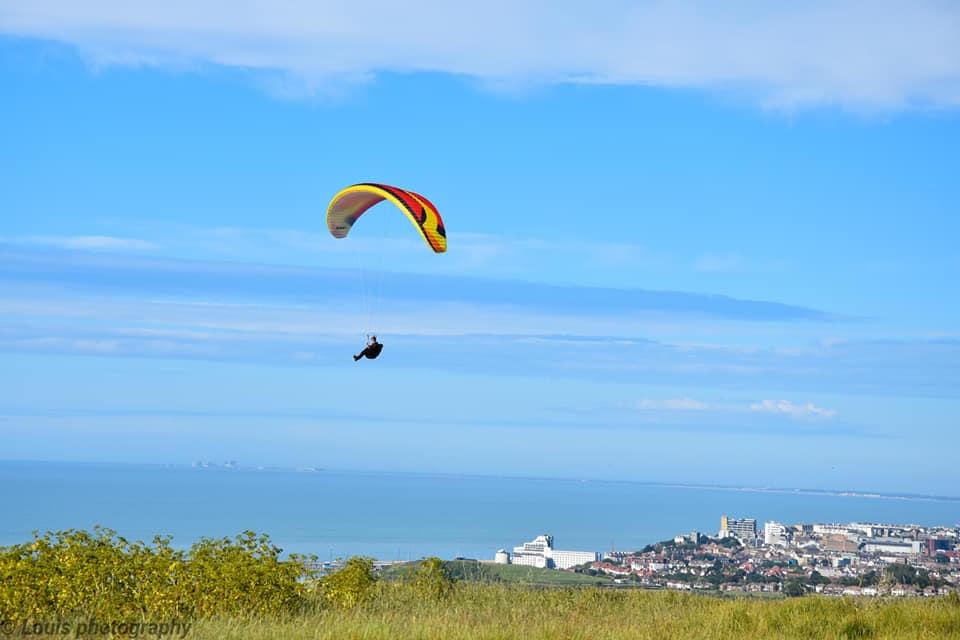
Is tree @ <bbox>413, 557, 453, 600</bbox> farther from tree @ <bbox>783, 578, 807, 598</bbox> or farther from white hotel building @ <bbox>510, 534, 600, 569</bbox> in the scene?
white hotel building @ <bbox>510, 534, 600, 569</bbox>

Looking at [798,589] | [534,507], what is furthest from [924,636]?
[534,507]

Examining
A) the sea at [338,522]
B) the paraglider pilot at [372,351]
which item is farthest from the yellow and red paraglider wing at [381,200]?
the sea at [338,522]

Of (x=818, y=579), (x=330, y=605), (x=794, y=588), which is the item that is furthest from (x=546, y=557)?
(x=330, y=605)

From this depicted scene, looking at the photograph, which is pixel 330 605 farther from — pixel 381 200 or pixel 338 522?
pixel 338 522

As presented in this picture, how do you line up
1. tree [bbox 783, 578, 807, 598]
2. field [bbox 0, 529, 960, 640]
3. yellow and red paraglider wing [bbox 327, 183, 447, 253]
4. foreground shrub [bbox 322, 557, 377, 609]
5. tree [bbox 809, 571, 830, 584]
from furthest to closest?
tree [bbox 809, 571, 830, 584], tree [bbox 783, 578, 807, 598], yellow and red paraglider wing [bbox 327, 183, 447, 253], foreground shrub [bbox 322, 557, 377, 609], field [bbox 0, 529, 960, 640]

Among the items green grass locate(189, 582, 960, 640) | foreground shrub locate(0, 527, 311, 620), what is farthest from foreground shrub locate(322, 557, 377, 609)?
foreground shrub locate(0, 527, 311, 620)

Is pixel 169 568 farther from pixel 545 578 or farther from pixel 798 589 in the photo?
pixel 798 589
